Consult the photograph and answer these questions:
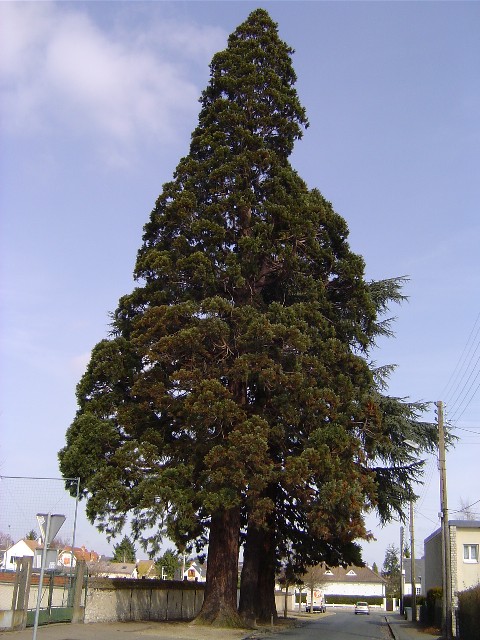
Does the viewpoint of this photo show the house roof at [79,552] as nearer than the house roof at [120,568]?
Yes

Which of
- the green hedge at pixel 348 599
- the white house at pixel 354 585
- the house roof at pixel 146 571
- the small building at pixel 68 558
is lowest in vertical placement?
the green hedge at pixel 348 599

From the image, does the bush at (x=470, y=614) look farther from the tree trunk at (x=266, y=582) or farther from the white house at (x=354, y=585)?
the white house at (x=354, y=585)

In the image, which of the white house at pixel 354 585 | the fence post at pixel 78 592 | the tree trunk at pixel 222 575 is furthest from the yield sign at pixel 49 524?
the white house at pixel 354 585

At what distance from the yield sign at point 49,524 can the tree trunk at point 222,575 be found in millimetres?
8856

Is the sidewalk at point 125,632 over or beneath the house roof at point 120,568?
over

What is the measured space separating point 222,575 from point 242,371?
264 inches

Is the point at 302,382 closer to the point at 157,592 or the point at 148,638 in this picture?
the point at 148,638

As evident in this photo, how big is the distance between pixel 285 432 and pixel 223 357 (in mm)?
3129

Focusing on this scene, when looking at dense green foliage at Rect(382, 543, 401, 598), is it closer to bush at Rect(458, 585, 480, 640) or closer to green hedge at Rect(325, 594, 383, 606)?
green hedge at Rect(325, 594, 383, 606)

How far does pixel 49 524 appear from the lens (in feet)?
43.2

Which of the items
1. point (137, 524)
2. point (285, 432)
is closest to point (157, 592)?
point (137, 524)

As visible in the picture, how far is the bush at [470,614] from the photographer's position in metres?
18.7

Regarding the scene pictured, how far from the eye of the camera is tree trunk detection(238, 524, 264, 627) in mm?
25984

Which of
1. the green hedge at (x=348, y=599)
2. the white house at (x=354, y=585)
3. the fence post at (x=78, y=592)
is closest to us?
the fence post at (x=78, y=592)
